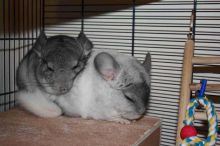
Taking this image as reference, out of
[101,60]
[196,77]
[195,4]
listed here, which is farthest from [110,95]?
[195,4]

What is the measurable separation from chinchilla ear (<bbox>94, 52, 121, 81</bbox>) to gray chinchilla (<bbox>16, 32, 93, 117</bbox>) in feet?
0.38

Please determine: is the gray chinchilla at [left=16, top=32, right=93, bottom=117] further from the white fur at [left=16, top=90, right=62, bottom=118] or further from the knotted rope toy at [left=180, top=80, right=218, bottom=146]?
the knotted rope toy at [left=180, top=80, right=218, bottom=146]

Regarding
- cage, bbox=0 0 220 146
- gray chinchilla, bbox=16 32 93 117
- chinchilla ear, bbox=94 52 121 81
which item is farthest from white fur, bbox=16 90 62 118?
cage, bbox=0 0 220 146

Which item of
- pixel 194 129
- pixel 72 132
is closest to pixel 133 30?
pixel 72 132

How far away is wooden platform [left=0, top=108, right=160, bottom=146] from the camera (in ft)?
3.68

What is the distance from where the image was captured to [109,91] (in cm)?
135

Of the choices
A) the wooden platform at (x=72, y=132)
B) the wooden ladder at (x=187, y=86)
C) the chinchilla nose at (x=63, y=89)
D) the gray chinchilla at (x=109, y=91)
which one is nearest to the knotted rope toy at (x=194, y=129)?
the wooden ladder at (x=187, y=86)

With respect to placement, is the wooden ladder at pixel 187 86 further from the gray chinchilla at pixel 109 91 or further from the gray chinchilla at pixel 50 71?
Result: the gray chinchilla at pixel 50 71

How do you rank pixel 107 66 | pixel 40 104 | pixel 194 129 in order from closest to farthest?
pixel 194 129
pixel 107 66
pixel 40 104

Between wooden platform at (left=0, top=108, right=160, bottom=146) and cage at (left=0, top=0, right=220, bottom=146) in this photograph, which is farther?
cage at (left=0, top=0, right=220, bottom=146)

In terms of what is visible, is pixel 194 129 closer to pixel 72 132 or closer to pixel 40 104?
pixel 72 132

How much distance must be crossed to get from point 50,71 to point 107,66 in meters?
0.27

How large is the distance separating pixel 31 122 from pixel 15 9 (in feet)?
2.91

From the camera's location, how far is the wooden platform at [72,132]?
112 cm
